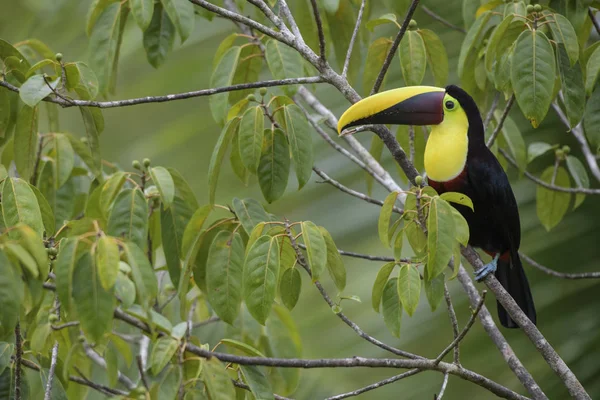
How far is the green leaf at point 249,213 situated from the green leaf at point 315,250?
27cm

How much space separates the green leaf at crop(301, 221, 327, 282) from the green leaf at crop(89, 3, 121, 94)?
1030 mm

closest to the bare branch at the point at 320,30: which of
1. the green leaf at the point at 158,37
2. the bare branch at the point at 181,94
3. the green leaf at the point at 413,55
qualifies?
the bare branch at the point at 181,94

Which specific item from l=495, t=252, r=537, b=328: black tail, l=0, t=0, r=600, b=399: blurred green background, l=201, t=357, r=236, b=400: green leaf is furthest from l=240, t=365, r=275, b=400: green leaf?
l=0, t=0, r=600, b=399: blurred green background

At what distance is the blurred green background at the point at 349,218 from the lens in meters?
3.42

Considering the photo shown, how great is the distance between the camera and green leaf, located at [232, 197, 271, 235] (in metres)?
2.23

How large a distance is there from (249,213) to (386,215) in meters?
0.50

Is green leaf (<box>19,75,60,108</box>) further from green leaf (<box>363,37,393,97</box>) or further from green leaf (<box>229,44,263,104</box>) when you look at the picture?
green leaf (<box>363,37,393,97</box>)

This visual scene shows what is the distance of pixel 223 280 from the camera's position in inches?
85.7

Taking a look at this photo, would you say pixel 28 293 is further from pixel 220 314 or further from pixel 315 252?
Result: pixel 315 252

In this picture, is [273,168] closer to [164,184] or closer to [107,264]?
[164,184]

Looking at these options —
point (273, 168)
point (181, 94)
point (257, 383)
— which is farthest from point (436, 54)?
point (257, 383)

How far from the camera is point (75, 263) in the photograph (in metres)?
1.64

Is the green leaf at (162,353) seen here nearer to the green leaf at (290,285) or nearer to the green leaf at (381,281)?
the green leaf at (290,285)

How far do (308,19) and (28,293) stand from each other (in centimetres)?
170
